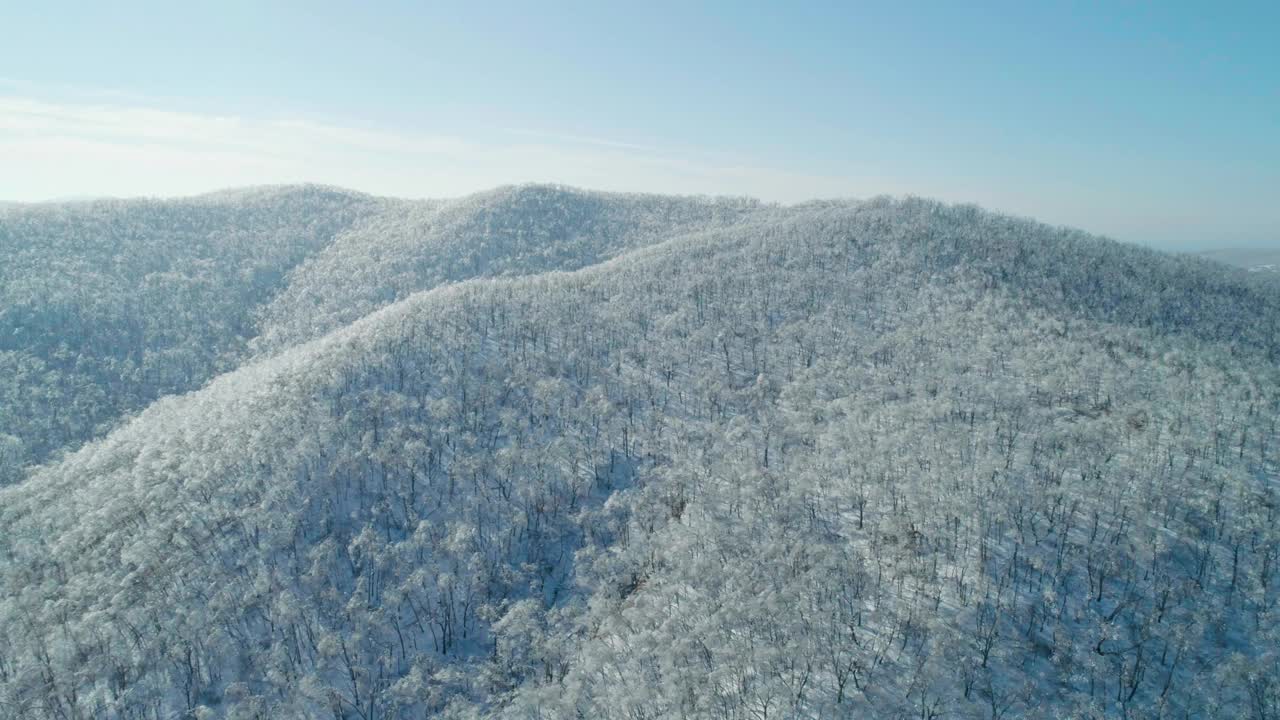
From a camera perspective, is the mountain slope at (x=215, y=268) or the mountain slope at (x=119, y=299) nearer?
the mountain slope at (x=119, y=299)

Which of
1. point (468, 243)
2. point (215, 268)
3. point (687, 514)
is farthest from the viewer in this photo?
point (468, 243)

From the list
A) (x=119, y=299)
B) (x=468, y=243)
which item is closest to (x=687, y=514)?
(x=468, y=243)

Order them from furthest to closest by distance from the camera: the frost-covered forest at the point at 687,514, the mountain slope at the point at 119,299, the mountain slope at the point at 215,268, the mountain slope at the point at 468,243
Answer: the mountain slope at the point at 468,243, the mountain slope at the point at 215,268, the mountain slope at the point at 119,299, the frost-covered forest at the point at 687,514

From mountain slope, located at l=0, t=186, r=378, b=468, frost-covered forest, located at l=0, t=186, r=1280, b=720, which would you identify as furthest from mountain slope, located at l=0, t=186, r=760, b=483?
frost-covered forest, located at l=0, t=186, r=1280, b=720

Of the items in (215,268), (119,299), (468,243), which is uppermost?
(468,243)

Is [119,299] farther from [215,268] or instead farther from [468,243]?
[468,243]

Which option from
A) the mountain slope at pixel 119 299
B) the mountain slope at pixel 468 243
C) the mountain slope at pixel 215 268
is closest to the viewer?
the mountain slope at pixel 119 299

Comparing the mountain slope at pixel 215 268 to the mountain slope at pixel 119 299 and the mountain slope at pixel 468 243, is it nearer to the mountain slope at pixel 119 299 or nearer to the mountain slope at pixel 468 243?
the mountain slope at pixel 119 299

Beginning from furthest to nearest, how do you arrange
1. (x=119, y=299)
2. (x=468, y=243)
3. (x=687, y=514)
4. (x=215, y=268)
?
A: (x=468, y=243) < (x=215, y=268) < (x=119, y=299) < (x=687, y=514)

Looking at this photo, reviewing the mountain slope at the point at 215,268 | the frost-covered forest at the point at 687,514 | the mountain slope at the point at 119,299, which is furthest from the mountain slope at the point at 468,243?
the frost-covered forest at the point at 687,514

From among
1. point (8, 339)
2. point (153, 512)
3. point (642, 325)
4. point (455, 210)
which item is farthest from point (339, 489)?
point (455, 210)
